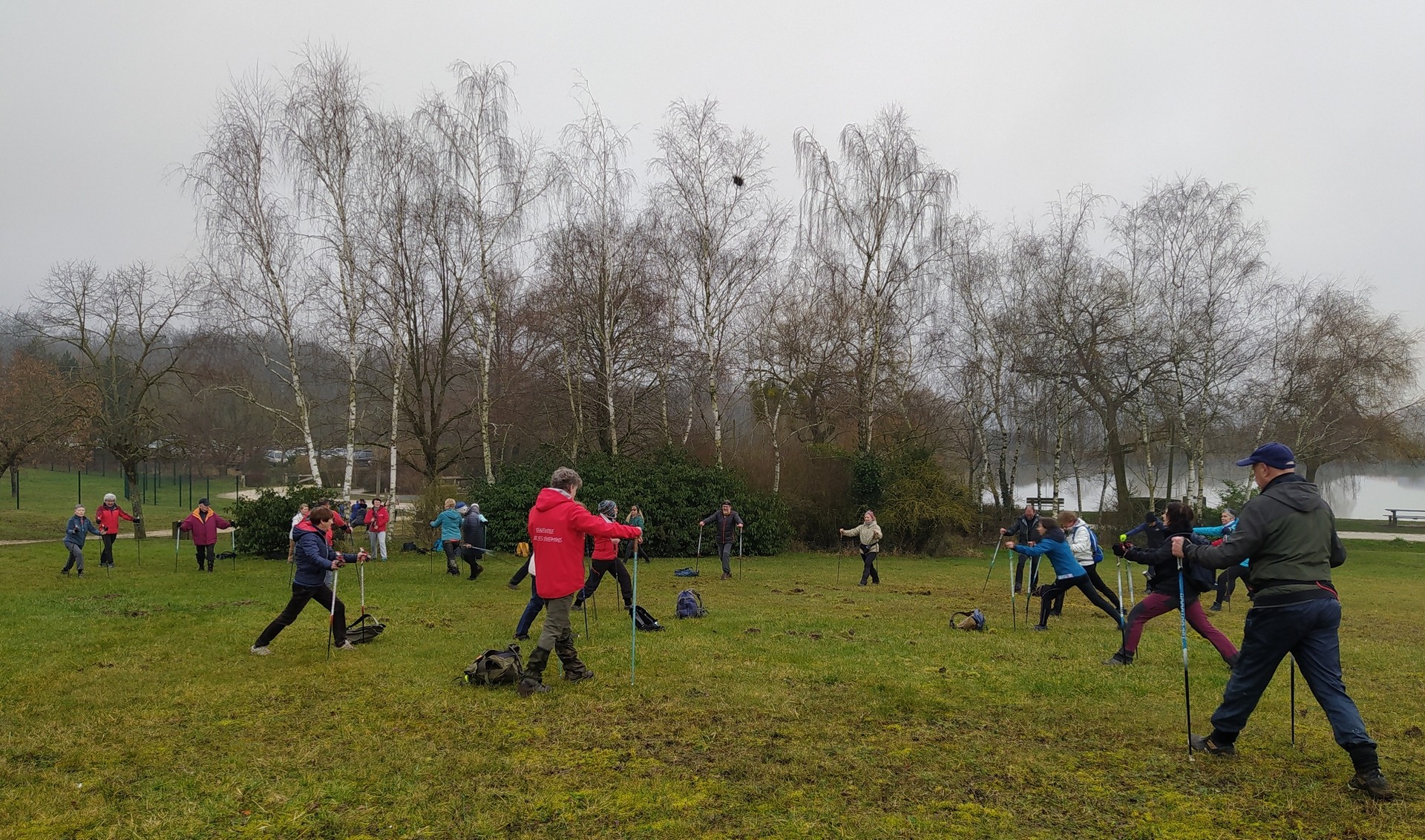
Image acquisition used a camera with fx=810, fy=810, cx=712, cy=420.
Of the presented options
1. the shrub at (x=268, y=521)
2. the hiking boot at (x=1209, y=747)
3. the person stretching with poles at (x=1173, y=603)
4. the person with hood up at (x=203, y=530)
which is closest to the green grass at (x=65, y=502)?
the shrub at (x=268, y=521)

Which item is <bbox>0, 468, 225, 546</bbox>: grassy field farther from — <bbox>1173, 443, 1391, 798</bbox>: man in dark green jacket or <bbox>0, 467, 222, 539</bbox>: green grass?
<bbox>1173, 443, 1391, 798</bbox>: man in dark green jacket

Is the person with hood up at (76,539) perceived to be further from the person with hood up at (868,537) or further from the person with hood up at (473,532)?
the person with hood up at (868,537)

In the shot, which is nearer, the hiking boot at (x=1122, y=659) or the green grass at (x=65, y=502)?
the hiking boot at (x=1122, y=659)

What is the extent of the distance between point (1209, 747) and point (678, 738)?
3828mm

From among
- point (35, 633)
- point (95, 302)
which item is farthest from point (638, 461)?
point (95, 302)

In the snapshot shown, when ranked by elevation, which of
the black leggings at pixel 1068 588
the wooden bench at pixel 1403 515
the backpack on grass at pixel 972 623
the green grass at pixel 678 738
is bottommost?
the wooden bench at pixel 1403 515

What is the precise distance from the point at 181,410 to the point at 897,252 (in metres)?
40.9

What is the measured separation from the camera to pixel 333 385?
29.3m

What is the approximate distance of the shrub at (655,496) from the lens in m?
24.8

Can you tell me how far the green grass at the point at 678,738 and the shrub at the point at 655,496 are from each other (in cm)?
1316

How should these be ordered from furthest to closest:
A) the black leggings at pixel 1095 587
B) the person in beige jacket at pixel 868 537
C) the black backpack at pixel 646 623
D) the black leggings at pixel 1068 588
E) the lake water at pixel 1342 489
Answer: the lake water at pixel 1342 489
the person in beige jacket at pixel 868 537
the black leggings at pixel 1095 587
the black leggings at pixel 1068 588
the black backpack at pixel 646 623

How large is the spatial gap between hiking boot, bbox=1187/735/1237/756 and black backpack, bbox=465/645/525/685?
557 cm

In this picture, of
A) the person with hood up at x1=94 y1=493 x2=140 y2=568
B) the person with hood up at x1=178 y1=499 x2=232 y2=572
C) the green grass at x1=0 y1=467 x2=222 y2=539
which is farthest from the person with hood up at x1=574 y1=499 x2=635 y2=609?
the green grass at x1=0 y1=467 x2=222 y2=539

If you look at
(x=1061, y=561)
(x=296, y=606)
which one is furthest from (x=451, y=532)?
(x=1061, y=561)
